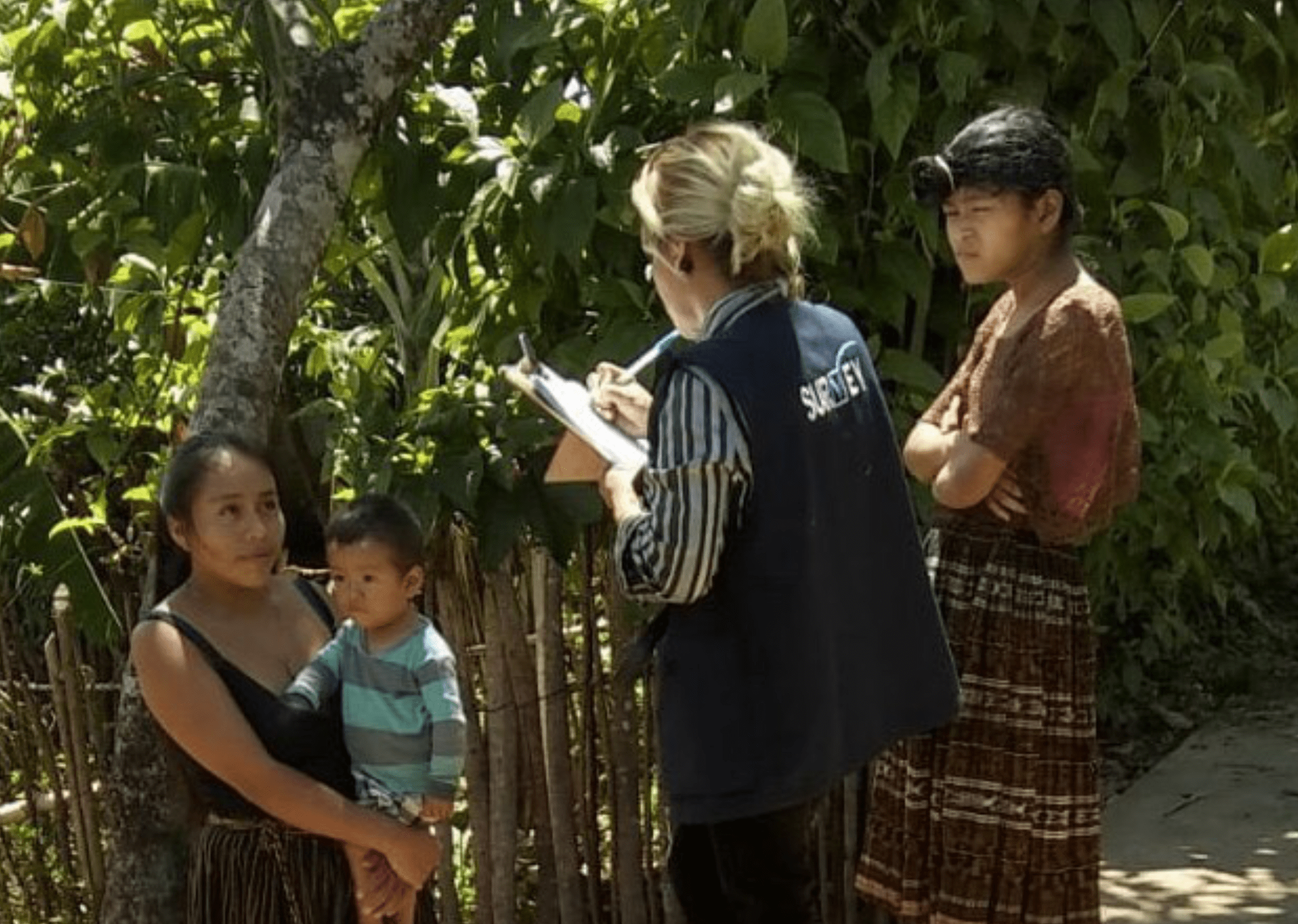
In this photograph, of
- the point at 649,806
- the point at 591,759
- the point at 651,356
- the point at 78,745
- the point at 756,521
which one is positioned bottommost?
the point at 649,806

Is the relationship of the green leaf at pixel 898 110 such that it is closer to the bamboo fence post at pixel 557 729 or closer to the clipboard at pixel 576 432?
the clipboard at pixel 576 432

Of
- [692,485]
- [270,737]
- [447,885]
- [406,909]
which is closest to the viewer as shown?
[692,485]

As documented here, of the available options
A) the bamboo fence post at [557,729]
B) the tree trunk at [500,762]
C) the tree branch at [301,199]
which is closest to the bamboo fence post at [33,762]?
the tree trunk at [500,762]

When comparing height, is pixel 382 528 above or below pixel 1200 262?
below

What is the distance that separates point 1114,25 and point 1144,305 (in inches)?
19.1

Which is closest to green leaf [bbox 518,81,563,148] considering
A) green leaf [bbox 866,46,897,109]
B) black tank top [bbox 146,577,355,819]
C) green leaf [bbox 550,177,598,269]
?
green leaf [bbox 550,177,598,269]

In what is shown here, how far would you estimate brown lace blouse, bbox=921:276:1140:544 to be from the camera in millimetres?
3135

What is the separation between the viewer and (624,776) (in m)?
4.20

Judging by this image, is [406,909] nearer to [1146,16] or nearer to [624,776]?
[624,776]

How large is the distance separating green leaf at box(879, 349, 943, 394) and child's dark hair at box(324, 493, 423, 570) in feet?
3.33

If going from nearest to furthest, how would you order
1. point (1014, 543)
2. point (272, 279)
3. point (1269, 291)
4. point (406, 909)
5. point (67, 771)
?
point (406, 909)
point (272, 279)
point (1014, 543)
point (1269, 291)
point (67, 771)

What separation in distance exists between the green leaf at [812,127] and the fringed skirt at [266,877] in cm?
136

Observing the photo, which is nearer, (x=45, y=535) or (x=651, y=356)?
(x=651, y=356)

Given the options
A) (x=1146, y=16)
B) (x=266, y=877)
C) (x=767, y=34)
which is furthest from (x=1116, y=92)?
(x=266, y=877)
